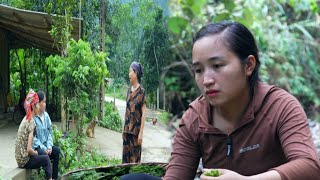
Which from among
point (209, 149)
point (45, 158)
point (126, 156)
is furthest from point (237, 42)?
point (45, 158)

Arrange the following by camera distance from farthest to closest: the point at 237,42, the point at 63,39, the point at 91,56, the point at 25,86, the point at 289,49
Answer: the point at 25,86
the point at 63,39
the point at 91,56
the point at 289,49
the point at 237,42

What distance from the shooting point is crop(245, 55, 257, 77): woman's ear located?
1230mm

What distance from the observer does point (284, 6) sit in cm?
186

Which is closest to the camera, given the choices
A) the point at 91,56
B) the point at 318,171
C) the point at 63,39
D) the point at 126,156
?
the point at 318,171

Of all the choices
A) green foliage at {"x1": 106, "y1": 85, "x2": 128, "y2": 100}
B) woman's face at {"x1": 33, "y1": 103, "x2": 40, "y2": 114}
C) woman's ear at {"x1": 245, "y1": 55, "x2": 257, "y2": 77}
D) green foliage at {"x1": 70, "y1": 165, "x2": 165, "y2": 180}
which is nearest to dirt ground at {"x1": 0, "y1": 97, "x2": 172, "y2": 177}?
woman's face at {"x1": 33, "y1": 103, "x2": 40, "y2": 114}

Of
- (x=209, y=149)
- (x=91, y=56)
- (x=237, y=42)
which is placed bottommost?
(x=91, y=56)

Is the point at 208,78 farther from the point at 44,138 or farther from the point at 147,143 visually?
the point at 147,143

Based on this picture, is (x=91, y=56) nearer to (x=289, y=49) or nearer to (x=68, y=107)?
(x=68, y=107)

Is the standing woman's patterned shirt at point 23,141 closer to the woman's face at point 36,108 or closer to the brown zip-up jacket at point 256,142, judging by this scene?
the woman's face at point 36,108

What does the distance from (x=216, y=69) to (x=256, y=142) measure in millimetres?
222

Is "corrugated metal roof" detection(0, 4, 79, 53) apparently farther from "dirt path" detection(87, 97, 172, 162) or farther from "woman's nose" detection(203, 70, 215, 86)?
"woman's nose" detection(203, 70, 215, 86)

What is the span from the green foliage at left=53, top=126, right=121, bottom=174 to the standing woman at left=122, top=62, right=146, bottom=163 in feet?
2.89

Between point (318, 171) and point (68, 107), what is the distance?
180 inches

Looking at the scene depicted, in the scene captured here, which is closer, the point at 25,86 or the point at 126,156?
the point at 126,156
